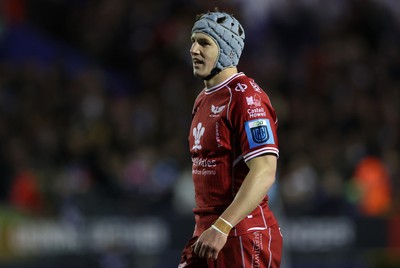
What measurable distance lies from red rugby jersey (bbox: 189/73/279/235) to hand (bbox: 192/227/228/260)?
0.24m

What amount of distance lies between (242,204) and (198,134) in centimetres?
61

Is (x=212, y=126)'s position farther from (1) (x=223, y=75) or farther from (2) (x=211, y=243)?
(2) (x=211, y=243)

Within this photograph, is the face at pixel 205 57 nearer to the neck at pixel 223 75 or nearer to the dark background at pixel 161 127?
the neck at pixel 223 75

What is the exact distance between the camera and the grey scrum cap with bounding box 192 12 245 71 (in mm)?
5766

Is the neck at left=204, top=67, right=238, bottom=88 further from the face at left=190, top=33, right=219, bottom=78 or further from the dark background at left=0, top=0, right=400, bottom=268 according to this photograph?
the dark background at left=0, top=0, right=400, bottom=268

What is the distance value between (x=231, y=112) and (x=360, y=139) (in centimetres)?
899

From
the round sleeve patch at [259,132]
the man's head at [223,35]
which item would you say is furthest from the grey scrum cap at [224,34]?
the round sleeve patch at [259,132]

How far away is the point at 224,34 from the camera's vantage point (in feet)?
18.9

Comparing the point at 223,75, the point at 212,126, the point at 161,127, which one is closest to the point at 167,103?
the point at 161,127

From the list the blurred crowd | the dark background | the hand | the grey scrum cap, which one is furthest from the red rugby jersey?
the blurred crowd

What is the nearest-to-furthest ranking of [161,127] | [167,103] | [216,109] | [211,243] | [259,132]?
[211,243] → [259,132] → [216,109] → [161,127] → [167,103]

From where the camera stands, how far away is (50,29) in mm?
18000

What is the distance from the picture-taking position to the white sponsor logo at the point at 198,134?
580 cm

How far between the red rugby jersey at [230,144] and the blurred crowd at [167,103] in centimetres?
740
